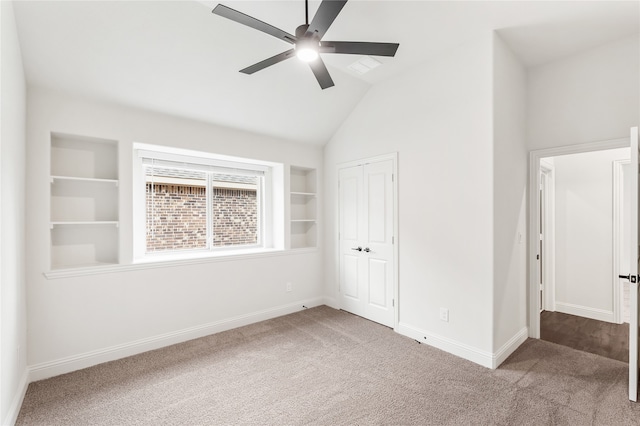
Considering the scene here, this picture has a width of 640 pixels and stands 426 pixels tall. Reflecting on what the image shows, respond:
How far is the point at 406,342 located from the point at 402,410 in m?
1.17

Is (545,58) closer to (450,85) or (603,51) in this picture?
(603,51)

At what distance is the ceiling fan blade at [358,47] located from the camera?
201 centimetres

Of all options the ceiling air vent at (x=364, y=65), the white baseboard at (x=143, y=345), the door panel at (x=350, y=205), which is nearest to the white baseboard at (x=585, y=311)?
the door panel at (x=350, y=205)

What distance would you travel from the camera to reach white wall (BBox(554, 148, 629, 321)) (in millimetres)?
3857

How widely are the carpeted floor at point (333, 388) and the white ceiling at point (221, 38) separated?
2541mm

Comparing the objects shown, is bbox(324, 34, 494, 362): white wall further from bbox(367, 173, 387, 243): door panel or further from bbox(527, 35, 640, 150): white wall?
bbox(527, 35, 640, 150): white wall

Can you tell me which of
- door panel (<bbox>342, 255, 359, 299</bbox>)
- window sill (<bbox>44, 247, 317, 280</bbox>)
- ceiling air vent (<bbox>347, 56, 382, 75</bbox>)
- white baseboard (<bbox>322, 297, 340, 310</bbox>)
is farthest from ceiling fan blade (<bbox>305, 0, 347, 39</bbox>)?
white baseboard (<bbox>322, 297, 340, 310</bbox>)

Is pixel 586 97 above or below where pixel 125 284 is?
above

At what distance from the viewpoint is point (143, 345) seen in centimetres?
308

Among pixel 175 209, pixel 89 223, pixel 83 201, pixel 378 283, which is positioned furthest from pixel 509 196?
pixel 83 201

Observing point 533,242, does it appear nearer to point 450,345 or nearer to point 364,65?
point 450,345

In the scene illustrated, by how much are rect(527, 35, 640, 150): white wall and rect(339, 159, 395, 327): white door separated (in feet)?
5.50

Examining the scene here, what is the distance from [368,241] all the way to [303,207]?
134 centimetres

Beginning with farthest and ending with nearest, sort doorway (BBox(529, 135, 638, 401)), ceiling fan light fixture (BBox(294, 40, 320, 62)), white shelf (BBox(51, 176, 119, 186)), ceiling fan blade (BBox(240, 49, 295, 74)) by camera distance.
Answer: doorway (BBox(529, 135, 638, 401)) < white shelf (BBox(51, 176, 119, 186)) < ceiling fan blade (BBox(240, 49, 295, 74)) < ceiling fan light fixture (BBox(294, 40, 320, 62))
